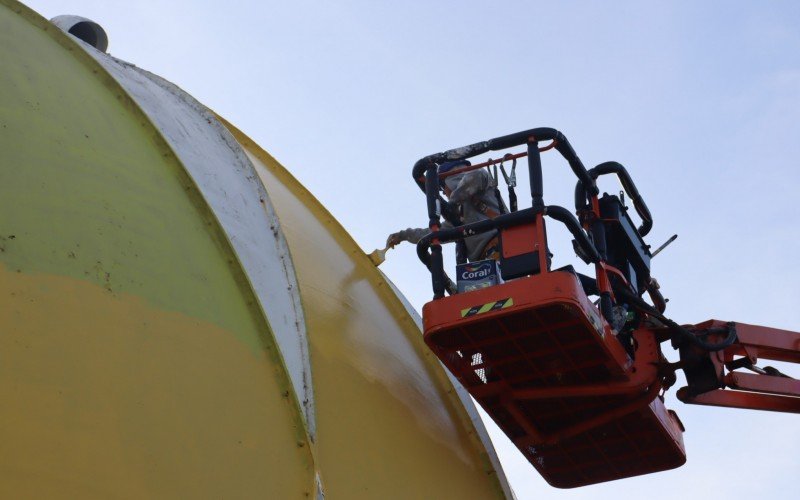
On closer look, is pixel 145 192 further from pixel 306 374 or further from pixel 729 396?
pixel 729 396

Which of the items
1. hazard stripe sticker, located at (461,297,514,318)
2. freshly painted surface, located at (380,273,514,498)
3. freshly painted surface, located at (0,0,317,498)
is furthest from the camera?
freshly painted surface, located at (380,273,514,498)

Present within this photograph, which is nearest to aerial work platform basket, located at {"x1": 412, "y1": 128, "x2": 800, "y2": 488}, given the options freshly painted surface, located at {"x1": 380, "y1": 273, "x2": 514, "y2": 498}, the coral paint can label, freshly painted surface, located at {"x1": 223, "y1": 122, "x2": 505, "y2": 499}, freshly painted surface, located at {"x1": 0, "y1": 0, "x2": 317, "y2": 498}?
the coral paint can label

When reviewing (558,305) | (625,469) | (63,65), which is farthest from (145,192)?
(625,469)

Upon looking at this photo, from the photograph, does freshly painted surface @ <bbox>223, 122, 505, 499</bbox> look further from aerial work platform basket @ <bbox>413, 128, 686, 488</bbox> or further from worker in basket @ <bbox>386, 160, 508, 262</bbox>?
worker in basket @ <bbox>386, 160, 508, 262</bbox>

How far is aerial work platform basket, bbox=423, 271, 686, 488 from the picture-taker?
763 centimetres

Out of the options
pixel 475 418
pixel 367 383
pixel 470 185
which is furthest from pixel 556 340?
pixel 475 418

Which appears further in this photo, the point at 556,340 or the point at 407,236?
the point at 407,236

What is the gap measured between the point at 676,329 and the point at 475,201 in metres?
1.73

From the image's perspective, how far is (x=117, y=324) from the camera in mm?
5680

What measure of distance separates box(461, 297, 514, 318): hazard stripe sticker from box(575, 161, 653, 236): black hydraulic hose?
185 cm

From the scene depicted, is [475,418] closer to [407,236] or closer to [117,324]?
[407,236]

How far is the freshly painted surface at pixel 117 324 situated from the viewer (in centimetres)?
517

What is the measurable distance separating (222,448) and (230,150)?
289cm

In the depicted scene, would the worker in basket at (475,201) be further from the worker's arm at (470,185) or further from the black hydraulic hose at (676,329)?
the black hydraulic hose at (676,329)
